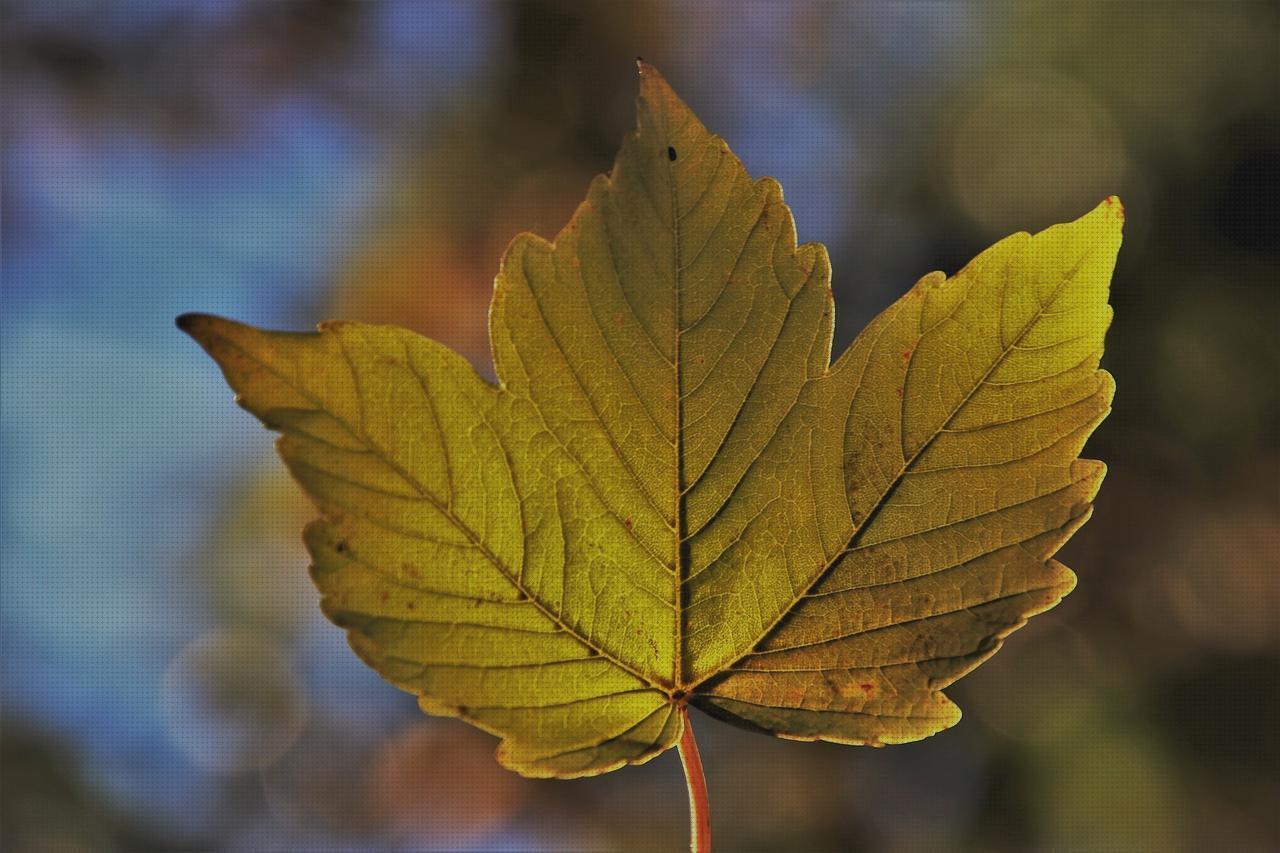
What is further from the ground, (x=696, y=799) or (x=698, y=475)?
(x=698, y=475)

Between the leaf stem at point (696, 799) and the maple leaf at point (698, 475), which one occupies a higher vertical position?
the maple leaf at point (698, 475)

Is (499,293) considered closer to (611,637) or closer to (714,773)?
(611,637)

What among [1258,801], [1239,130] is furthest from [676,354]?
[1239,130]

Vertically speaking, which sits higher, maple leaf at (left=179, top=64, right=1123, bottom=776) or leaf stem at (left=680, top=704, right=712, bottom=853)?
maple leaf at (left=179, top=64, right=1123, bottom=776)
